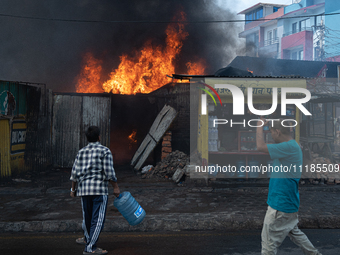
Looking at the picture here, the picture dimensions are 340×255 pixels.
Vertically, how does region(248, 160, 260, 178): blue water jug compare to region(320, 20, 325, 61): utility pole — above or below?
below

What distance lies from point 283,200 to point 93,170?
250 centimetres

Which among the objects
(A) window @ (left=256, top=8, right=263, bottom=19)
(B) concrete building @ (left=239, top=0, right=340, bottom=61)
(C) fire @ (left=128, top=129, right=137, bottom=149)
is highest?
(A) window @ (left=256, top=8, right=263, bottom=19)

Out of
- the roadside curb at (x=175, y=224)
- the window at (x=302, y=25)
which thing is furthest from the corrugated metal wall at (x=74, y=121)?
the window at (x=302, y=25)

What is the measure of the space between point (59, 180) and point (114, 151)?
3.35 meters

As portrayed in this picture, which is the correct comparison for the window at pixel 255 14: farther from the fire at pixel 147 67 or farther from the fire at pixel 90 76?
the fire at pixel 90 76

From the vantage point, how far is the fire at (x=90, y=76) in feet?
61.9

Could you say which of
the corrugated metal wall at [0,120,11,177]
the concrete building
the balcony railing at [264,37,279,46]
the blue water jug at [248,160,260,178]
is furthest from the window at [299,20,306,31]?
the corrugated metal wall at [0,120,11,177]

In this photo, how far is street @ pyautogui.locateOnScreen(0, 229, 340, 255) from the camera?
14.7 feet

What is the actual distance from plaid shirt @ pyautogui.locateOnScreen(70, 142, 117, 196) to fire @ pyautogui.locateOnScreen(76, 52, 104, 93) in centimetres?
1522

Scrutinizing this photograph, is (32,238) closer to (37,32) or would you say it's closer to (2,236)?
(2,236)

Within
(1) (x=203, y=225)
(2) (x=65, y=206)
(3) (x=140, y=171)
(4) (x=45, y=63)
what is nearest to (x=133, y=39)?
(4) (x=45, y=63)

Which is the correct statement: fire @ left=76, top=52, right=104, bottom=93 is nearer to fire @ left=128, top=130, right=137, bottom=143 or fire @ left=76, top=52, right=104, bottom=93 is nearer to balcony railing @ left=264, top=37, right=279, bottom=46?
fire @ left=128, top=130, right=137, bottom=143

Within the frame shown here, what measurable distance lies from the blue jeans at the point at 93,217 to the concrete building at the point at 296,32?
83.8 ft

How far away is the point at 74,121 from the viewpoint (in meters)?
11.8
